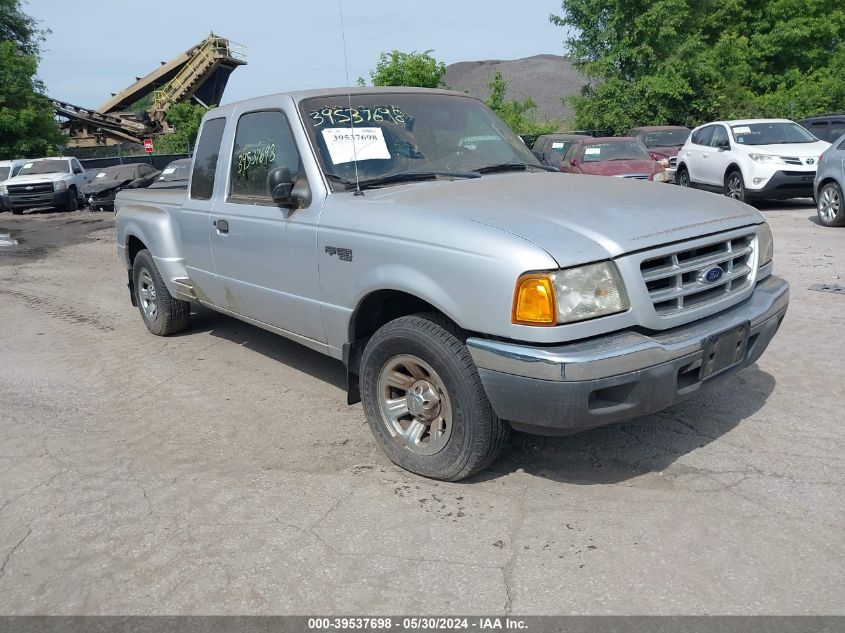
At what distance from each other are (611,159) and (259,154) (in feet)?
36.2

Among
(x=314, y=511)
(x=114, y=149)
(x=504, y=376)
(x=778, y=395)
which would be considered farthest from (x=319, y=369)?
(x=114, y=149)

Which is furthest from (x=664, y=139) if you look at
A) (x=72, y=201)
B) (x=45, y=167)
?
(x=45, y=167)

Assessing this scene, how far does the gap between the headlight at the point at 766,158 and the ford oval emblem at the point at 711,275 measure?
11266mm

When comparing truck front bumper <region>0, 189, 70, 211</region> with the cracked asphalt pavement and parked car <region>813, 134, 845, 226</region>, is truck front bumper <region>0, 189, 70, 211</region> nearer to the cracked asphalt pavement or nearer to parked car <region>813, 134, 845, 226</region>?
the cracked asphalt pavement

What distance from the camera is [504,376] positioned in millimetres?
3205

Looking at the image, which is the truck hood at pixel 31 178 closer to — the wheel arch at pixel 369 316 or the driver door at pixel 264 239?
the driver door at pixel 264 239

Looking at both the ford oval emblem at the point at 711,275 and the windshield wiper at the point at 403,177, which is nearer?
the ford oval emblem at the point at 711,275

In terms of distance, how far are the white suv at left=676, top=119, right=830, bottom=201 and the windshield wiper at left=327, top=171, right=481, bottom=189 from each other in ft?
35.6

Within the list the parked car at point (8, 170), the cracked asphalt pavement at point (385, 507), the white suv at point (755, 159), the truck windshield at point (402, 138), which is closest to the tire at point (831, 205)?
the white suv at point (755, 159)

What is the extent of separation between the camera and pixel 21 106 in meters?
35.4

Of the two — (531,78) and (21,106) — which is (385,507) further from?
(531,78)

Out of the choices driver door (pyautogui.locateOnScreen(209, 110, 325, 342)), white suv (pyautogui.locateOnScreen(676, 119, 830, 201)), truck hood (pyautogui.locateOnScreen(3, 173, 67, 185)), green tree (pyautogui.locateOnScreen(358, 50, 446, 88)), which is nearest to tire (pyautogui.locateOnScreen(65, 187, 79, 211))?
truck hood (pyautogui.locateOnScreen(3, 173, 67, 185))

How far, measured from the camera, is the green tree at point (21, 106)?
34469 millimetres

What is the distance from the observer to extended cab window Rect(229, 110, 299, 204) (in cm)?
Answer: 454
